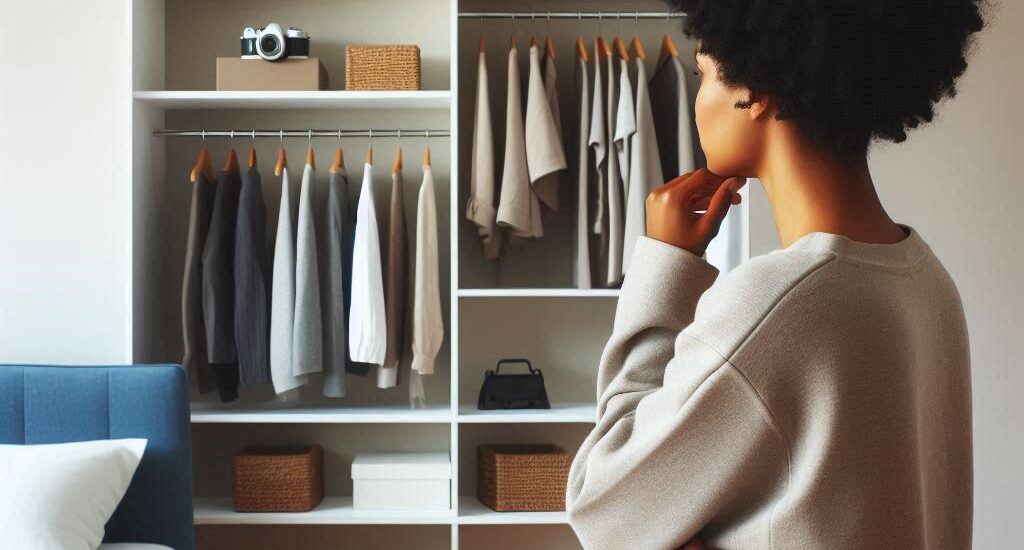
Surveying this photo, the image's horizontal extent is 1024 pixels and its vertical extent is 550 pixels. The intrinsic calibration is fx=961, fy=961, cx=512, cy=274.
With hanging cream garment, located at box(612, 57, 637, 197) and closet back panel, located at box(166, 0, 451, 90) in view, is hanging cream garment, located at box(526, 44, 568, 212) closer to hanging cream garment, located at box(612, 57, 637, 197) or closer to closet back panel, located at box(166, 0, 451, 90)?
hanging cream garment, located at box(612, 57, 637, 197)

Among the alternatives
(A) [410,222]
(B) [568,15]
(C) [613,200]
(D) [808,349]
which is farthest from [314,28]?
(D) [808,349]

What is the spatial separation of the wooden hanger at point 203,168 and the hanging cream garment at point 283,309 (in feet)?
0.83

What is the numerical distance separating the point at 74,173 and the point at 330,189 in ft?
2.79

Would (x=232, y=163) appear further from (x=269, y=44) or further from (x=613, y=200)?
(x=613, y=200)

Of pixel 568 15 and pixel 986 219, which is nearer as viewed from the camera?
pixel 986 219

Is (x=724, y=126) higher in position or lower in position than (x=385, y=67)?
lower

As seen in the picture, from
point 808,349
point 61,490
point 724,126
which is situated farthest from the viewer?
point 61,490

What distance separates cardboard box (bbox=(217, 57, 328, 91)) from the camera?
110 inches

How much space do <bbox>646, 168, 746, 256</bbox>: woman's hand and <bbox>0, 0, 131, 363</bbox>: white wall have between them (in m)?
2.43

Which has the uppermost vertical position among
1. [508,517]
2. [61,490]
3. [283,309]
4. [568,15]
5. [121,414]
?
[568,15]

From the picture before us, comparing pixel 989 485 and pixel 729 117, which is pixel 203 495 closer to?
pixel 989 485

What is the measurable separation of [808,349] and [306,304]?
7.17 ft

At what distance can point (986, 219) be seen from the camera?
8.17 ft

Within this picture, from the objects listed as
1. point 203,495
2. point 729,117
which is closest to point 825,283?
point 729,117
